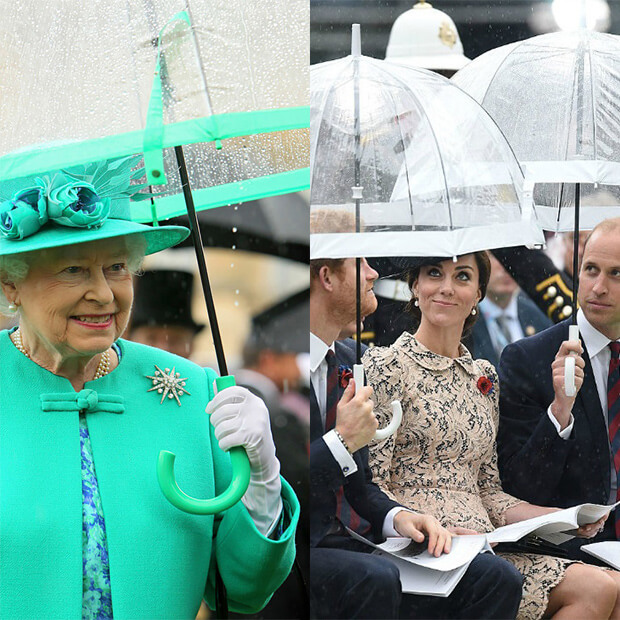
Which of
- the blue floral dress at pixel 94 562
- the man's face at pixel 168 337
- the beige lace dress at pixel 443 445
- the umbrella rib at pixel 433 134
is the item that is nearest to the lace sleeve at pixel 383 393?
the beige lace dress at pixel 443 445

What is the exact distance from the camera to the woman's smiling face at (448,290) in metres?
3.34

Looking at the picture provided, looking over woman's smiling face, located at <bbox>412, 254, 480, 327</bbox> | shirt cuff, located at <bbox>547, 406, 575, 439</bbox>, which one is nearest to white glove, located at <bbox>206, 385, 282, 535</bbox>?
woman's smiling face, located at <bbox>412, 254, 480, 327</bbox>

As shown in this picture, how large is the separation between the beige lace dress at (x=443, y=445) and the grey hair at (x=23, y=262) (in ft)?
3.04

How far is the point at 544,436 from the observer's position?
344 centimetres

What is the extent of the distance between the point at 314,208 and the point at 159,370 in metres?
0.76

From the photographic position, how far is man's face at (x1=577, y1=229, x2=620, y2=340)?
11.2ft

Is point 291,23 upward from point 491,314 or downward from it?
upward

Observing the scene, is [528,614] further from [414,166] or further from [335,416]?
[414,166]

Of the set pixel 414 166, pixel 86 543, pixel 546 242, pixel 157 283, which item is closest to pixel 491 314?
pixel 546 242

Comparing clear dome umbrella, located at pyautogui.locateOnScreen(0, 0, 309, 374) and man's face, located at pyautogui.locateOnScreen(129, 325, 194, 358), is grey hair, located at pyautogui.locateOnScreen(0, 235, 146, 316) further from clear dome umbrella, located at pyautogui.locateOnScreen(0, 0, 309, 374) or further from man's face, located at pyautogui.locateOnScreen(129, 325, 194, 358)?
man's face, located at pyautogui.locateOnScreen(129, 325, 194, 358)

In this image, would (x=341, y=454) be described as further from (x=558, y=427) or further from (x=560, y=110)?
(x=560, y=110)

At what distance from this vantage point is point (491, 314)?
3400 millimetres

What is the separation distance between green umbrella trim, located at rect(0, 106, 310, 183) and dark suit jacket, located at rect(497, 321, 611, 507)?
4.38ft

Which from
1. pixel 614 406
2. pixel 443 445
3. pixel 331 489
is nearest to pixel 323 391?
pixel 331 489
